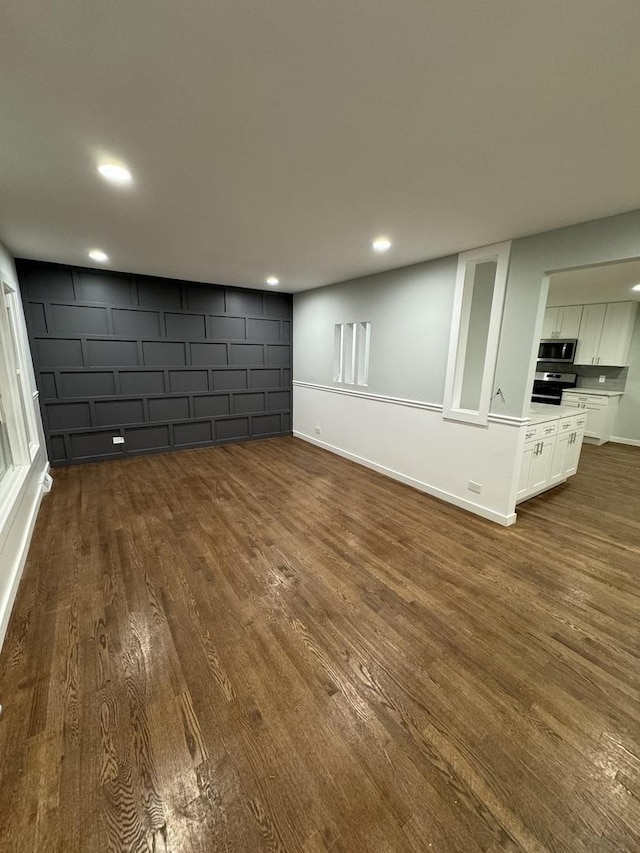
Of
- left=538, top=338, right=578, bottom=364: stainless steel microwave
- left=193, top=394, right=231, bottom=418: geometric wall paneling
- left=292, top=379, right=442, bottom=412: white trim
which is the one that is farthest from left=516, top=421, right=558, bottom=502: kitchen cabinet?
left=193, top=394, right=231, bottom=418: geometric wall paneling

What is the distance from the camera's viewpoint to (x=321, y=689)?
1551 mm

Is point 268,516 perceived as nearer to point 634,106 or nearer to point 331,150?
point 331,150

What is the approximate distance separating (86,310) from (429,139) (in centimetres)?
461

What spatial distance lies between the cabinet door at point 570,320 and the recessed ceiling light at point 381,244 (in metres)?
4.87

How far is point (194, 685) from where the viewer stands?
1557 millimetres

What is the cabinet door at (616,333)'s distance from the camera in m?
5.42

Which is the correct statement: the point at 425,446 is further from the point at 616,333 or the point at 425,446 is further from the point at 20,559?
the point at 616,333

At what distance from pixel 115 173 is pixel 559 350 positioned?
7032 mm

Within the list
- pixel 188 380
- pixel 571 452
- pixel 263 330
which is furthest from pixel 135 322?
pixel 571 452

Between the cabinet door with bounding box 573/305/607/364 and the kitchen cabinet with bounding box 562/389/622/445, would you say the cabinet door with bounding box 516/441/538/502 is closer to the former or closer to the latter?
the kitchen cabinet with bounding box 562/389/622/445

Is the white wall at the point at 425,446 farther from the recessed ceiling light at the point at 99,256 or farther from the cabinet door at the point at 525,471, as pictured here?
the recessed ceiling light at the point at 99,256

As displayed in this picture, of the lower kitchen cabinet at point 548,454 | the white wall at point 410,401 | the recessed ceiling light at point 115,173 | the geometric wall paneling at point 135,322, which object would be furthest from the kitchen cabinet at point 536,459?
the geometric wall paneling at point 135,322

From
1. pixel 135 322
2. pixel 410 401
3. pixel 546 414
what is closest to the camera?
pixel 546 414

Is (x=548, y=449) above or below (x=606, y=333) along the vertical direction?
below
